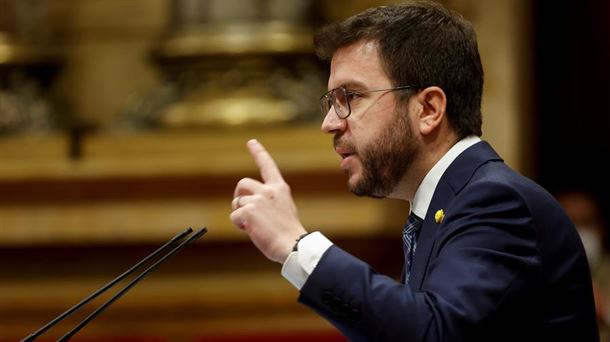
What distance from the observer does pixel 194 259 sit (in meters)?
5.21

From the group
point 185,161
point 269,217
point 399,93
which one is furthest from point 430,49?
point 185,161

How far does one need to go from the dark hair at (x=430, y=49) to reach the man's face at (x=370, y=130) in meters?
0.03

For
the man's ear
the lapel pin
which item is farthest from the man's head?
the lapel pin

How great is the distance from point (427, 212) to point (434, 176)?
0.08 metres

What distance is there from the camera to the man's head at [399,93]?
215 cm

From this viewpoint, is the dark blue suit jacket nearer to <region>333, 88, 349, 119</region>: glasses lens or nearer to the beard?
the beard

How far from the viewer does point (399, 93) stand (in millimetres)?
2150

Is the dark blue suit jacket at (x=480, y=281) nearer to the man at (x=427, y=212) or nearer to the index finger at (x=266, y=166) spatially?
the man at (x=427, y=212)

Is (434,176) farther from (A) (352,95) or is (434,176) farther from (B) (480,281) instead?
(B) (480,281)

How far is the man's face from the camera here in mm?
2156

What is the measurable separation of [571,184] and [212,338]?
281 cm

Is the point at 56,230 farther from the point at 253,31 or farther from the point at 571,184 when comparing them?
the point at 571,184

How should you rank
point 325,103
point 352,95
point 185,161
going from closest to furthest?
point 352,95 < point 325,103 < point 185,161

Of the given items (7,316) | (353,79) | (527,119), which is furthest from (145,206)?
(353,79)
